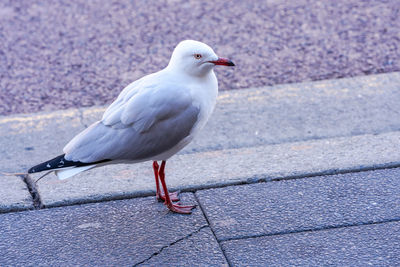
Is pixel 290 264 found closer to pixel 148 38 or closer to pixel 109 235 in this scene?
pixel 109 235

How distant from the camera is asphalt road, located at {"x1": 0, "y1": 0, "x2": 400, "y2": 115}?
17.3ft

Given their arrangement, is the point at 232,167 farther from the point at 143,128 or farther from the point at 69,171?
the point at 69,171

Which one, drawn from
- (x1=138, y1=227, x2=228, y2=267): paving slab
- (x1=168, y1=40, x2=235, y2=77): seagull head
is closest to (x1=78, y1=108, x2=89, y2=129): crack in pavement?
(x1=168, y1=40, x2=235, y2=77): seagull head

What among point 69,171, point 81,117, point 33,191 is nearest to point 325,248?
point 69,171

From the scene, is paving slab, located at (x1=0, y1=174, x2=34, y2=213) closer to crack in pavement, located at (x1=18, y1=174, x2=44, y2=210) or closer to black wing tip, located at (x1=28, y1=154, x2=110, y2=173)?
crack in pavement, located at (x1=18, y1=174, x2=44, y2=210)

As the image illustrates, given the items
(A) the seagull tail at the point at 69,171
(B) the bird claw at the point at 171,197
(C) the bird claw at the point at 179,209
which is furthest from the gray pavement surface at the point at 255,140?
(A) the seagull tail at the point at 69,171

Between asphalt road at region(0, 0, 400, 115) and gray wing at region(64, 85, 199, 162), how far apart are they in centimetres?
181

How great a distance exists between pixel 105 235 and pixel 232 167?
3.23ft

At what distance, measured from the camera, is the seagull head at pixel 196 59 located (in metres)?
3.21

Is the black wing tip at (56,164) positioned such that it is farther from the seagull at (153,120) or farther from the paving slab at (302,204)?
the paving slab at (302,204)

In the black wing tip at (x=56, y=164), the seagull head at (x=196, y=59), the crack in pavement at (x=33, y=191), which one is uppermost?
the seagull head at (x=196, y=59)

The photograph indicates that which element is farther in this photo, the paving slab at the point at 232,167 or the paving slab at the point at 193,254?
the paving slab at the point at 232,167

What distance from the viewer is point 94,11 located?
22.5ft

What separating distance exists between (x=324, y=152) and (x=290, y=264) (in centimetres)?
123
